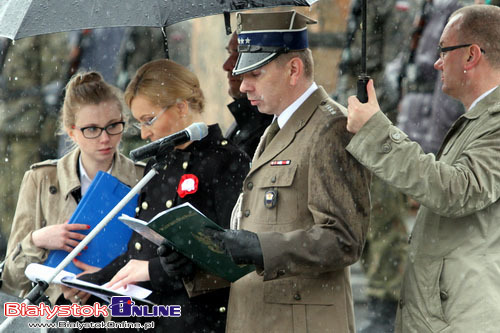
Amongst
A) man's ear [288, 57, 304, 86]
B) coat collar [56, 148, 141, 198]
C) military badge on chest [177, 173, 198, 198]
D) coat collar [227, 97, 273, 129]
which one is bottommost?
military badge on chest [177, 173, 198, 198]

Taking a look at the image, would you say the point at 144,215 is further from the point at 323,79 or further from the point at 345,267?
the point at 323,79

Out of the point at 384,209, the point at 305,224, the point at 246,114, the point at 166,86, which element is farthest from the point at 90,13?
the point at 384,209

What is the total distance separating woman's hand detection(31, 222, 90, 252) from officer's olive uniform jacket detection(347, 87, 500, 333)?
1.87 m

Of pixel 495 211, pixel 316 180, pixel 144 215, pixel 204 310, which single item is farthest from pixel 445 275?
pixel 144 215

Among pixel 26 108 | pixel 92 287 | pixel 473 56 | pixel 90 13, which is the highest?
pixel 26 108

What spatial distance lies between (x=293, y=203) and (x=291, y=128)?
0.37 metres

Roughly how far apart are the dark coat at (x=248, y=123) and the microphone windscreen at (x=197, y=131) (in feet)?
3.83

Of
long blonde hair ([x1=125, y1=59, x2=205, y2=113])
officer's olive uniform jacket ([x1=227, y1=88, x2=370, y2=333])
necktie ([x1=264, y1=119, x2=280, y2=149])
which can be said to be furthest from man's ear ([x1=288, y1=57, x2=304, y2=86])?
long blonde hair ([x1=125, y1=59, x2=205, y2=113])

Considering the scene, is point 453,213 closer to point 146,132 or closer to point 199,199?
point 199,199

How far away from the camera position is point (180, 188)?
4410 mm

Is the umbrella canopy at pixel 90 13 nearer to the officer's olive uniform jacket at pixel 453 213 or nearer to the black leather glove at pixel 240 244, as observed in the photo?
the officer's olive uniform jacket at pixel 453 213

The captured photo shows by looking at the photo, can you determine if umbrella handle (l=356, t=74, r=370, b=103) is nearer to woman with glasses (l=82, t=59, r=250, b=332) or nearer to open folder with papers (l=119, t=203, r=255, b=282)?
open folder with papers (l=119, t=203, r=255, b=282)

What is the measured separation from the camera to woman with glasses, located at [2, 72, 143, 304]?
5098mm

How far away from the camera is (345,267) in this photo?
384cm
